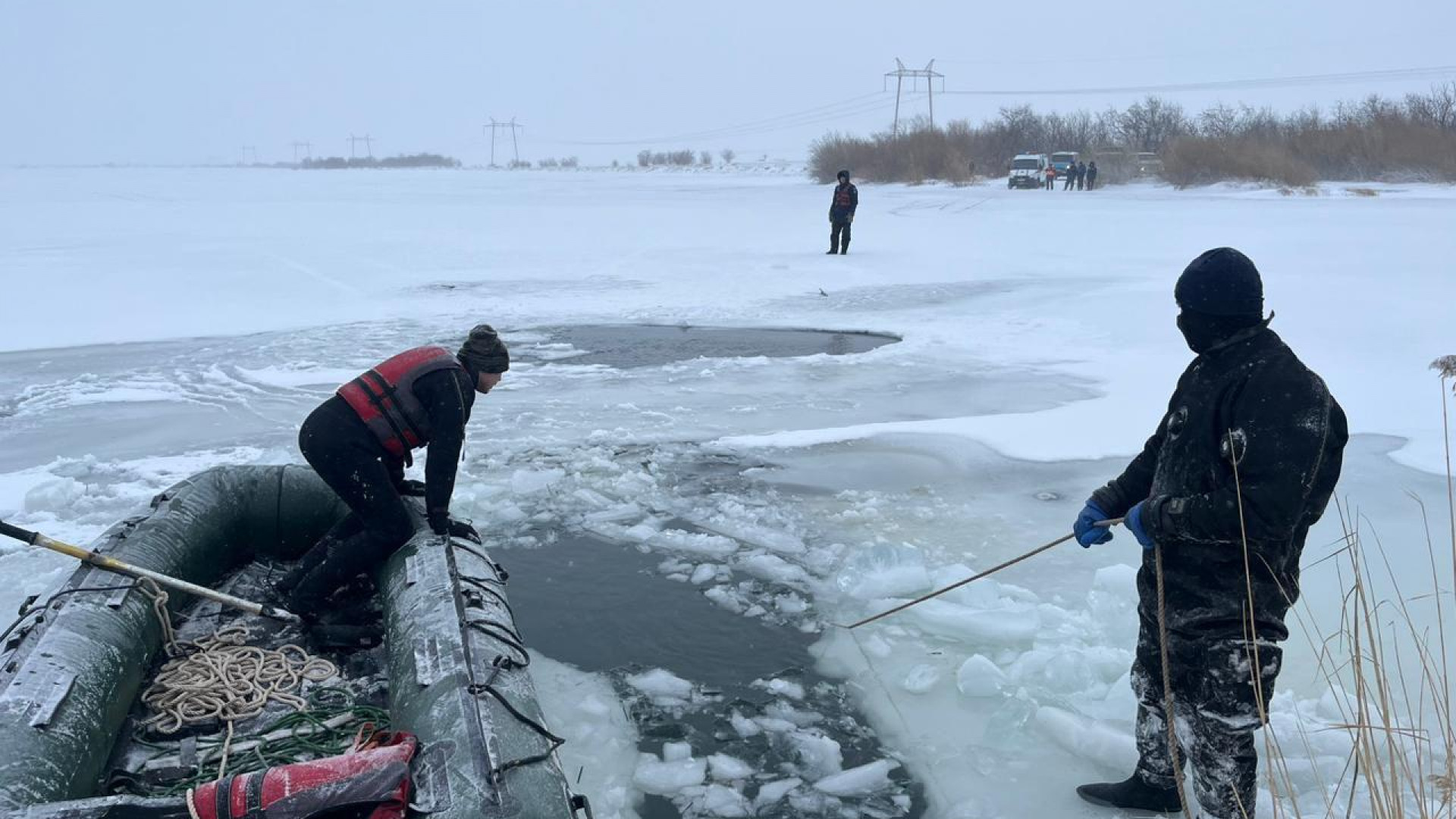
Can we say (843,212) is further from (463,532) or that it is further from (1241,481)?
→ (1241,481)

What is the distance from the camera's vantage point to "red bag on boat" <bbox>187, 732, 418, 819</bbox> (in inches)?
96.2

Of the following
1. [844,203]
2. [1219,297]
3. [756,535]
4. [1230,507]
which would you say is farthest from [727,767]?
[844,203]

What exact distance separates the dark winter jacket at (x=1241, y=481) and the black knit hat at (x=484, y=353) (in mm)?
2269

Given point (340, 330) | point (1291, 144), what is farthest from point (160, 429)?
point (1291, 144)

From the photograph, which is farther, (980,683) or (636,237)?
(636,237)

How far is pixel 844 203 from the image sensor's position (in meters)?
15.7

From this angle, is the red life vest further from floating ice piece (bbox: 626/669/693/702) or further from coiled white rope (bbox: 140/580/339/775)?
floating ice piece (bbox: 626/669/693/702)

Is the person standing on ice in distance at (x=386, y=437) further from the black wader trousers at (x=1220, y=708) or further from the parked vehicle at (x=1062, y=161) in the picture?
the parked vehicle at (x=1062, y=161)

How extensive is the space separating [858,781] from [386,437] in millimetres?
2039

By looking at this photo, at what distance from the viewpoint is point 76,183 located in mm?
50938

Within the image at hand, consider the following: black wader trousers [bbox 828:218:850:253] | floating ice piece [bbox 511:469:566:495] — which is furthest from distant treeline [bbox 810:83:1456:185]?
floating ice piece [bbox 511:469:566:495]

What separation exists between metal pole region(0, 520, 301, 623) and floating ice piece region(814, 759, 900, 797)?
2.01m

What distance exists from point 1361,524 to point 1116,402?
2479 mm

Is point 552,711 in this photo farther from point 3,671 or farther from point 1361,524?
point 1361,524
